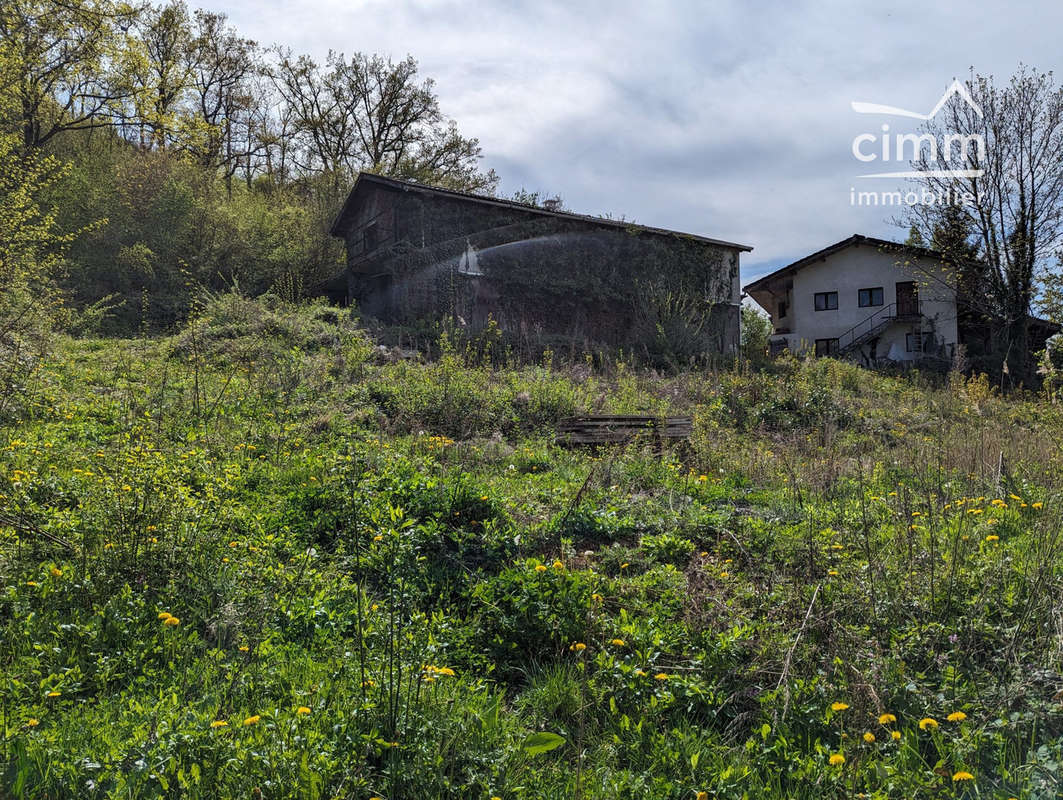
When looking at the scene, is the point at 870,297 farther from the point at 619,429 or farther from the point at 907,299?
the point at 619,429

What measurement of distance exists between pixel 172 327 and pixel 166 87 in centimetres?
1186

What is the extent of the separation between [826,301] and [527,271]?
20703mm

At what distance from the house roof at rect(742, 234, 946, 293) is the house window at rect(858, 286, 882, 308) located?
2.29 metres

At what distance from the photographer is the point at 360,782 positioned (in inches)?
90.4

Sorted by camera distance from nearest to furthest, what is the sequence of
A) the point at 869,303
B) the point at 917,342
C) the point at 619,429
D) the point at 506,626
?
1. the point at 506,626
2. the point at 619,429
3. the point at 917,342
4. the point at 869,303

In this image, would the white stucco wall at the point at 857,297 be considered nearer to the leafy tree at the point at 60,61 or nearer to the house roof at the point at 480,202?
the house roof at the point at 480,202

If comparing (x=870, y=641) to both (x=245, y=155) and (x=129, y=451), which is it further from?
(x=245, y=155)

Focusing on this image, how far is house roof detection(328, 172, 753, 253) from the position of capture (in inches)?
773

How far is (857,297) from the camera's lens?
3278 cm

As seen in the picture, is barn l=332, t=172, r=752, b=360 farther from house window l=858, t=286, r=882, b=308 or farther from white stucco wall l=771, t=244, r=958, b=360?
house window l=858, t=286, r=882, b=308

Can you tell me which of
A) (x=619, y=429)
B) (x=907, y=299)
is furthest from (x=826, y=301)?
(x=619, y=429)

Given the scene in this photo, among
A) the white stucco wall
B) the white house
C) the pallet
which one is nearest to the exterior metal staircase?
the white house

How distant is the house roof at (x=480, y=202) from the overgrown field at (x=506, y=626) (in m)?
14.6

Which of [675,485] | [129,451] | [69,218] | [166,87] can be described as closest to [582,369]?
[675,485]
